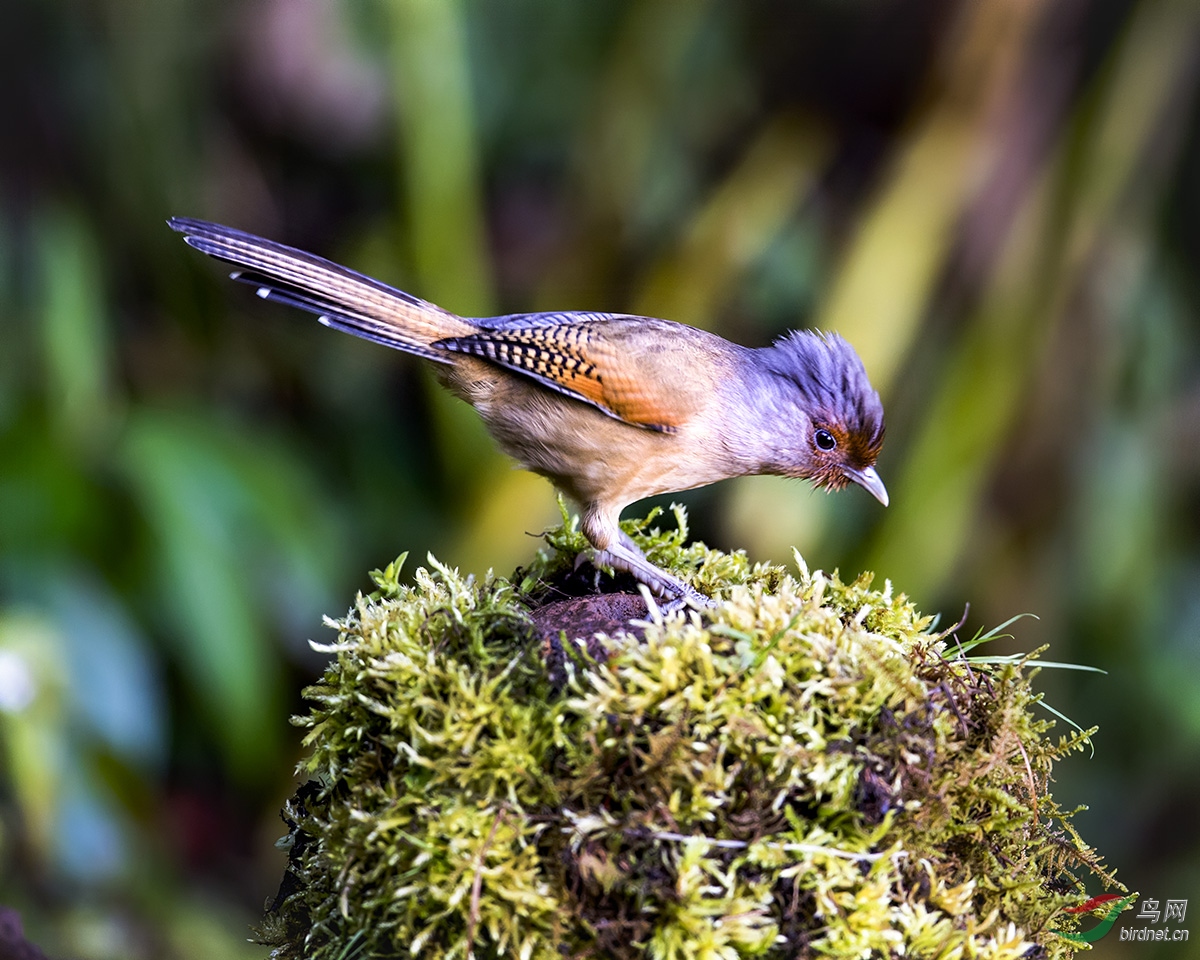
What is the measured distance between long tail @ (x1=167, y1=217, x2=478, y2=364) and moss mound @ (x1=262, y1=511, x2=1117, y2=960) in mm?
1018

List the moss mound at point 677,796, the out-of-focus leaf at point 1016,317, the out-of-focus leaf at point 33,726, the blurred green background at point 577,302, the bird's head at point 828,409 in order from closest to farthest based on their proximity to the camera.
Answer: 1. the moss mound at point 677,796
2. the bird's head at point 828,409
3. the out-of-focus leaf at point 33,726
4. the blurred green background at point 577,302
5. the out-of-focus leaf at point 1016,317

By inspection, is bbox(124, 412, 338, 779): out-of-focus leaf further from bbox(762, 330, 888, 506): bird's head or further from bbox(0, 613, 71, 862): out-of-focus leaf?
bbox(762, 330, 888, 506): bird's head

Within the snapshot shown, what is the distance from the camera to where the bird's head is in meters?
2.90

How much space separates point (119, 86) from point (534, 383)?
3.16m

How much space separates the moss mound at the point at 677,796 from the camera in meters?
1.84

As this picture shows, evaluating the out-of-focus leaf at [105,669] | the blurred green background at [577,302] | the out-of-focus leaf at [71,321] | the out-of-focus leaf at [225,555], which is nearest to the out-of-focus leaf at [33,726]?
the out-of-focus leaf at [105,669]

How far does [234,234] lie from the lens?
2.80 meters

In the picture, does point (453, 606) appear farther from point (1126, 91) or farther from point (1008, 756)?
point (1126, 91)

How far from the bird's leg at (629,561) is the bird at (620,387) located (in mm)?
75

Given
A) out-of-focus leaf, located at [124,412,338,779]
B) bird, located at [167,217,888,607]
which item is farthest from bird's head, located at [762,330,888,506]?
out-of-focus leaf, located at [124,412,338,779]

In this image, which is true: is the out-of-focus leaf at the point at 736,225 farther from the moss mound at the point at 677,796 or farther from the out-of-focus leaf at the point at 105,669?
the moss mound at the point at 677,796

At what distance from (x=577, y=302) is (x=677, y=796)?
3.29 m

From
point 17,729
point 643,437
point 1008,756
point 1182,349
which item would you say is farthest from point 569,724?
point 1182,349

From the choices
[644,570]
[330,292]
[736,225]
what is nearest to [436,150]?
[736,225]
